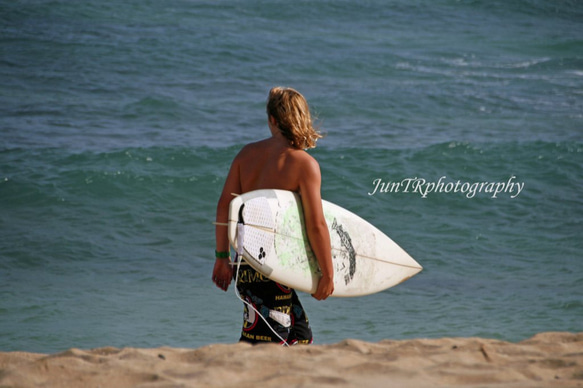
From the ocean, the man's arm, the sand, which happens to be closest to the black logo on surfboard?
the sand

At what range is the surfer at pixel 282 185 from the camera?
3053 millimetres

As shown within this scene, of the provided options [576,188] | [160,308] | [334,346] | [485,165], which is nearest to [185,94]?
[485,165]

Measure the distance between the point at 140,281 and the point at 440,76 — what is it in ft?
35.6

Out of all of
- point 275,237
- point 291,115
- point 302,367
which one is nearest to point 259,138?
point 275,237

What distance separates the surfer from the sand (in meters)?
0.15

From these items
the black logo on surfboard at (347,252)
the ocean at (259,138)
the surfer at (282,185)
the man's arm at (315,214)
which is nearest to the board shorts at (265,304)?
the surfer at (282,185)

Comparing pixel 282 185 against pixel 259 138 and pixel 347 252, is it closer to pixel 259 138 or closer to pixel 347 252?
pixel 347 252

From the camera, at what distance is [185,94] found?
45.0 feet

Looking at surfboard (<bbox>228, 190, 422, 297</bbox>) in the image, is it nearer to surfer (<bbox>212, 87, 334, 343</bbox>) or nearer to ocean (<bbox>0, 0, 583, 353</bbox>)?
surfer (<bbox>212, 87, 334, 343</bbox>)

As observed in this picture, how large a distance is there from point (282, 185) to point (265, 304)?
557 millimetres

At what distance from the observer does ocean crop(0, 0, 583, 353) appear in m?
5.77

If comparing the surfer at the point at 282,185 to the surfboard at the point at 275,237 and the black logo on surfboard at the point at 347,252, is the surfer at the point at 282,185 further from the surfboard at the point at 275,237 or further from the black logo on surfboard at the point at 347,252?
the black logo on surfboard at the point at 347,252

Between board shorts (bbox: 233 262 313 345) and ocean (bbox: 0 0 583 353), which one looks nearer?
board shorts (bbox: 233 262 313 345)

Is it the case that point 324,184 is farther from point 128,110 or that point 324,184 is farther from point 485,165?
point 128,110
